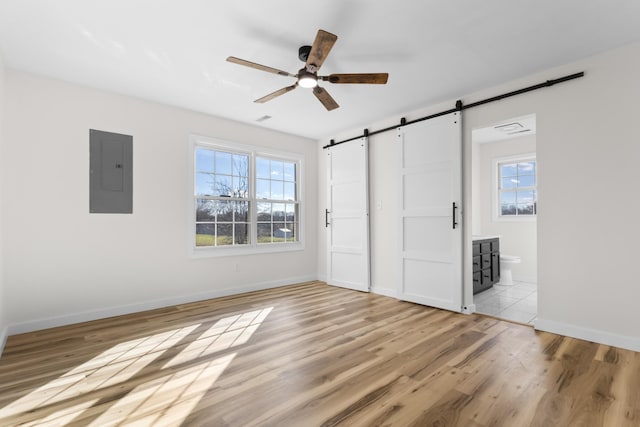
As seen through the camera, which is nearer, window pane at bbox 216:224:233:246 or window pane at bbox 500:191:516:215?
window pane at bbox 216:224:233:246

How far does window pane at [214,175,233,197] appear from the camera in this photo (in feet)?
15.8

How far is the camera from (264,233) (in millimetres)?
5352

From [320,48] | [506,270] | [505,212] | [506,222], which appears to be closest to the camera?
[320,48]

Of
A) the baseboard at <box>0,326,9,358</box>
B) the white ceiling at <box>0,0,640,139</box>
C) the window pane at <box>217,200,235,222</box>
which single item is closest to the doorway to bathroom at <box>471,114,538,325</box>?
the white ceiling at <box>0,0,640,139</box>

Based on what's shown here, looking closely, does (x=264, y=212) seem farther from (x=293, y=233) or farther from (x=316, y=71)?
(x=316, y=71)

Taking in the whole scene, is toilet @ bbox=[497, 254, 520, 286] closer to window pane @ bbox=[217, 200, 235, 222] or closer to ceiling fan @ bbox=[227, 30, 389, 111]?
ceiling fan @ bbox=[227, 30, 389, 111]

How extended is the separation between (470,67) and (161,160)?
3836mm

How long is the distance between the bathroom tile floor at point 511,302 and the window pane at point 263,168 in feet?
12.3

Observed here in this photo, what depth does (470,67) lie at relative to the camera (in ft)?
10.6

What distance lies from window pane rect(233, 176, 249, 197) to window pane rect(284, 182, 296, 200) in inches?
31.5

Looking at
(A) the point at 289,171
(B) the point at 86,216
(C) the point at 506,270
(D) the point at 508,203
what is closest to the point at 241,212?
(A) the point at 289,171

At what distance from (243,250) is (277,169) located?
1548 millimetres

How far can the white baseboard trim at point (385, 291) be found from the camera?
15.5 ft

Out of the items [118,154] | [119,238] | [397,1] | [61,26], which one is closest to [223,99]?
[118,154]
